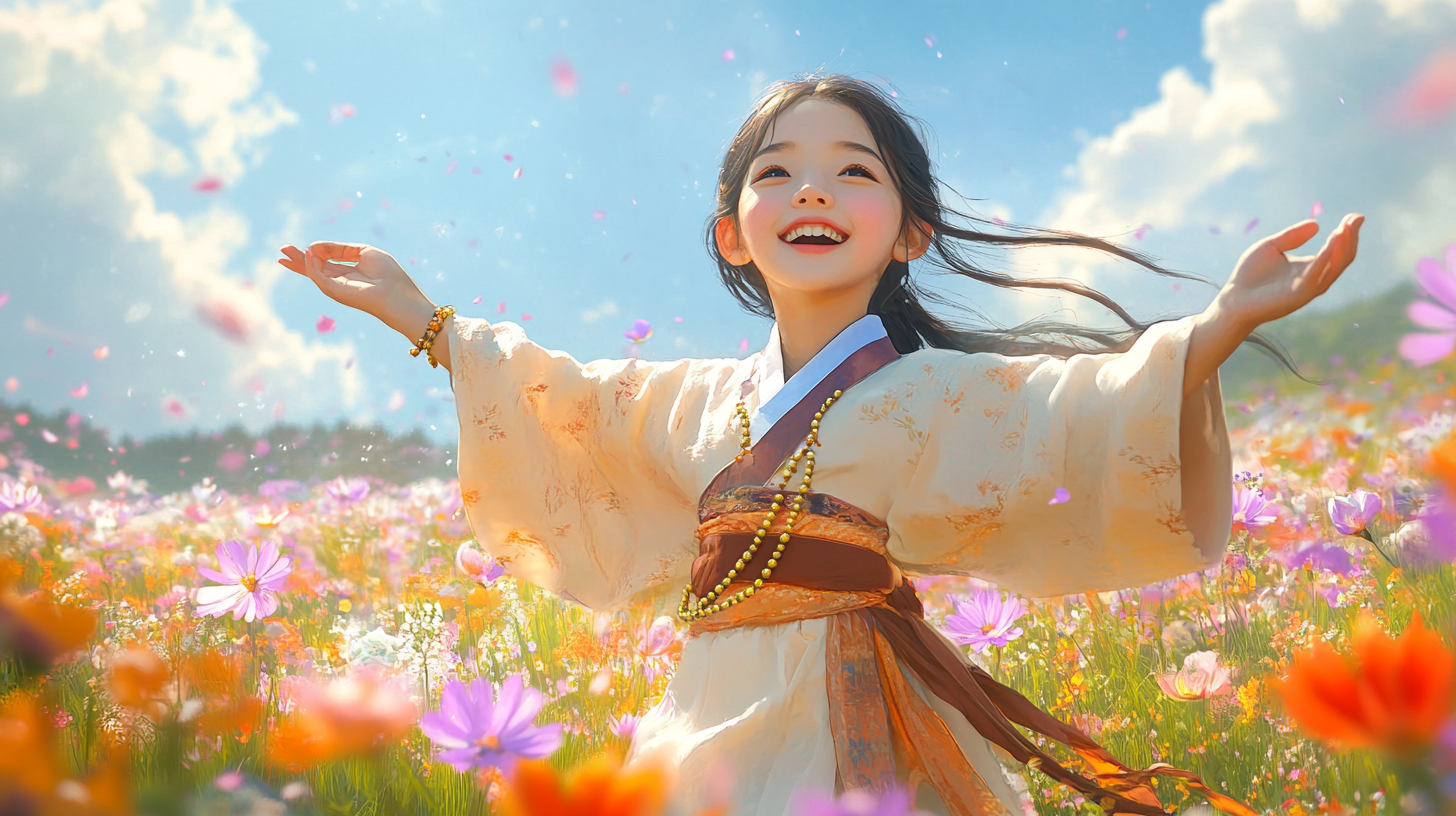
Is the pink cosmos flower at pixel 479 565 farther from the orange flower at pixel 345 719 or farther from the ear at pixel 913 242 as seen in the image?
the orange flower at pixel 345 719

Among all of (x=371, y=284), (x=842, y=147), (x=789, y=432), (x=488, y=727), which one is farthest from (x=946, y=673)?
(x=371, y=284)

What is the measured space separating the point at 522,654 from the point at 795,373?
1.24 m

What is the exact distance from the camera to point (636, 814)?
0.89 ft

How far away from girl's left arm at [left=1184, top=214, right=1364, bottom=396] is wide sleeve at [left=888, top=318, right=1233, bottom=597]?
34 mm

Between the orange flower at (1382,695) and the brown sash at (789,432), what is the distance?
5.05 ft

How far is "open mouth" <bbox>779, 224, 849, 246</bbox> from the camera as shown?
2055 mm

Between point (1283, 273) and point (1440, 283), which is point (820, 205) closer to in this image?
point (1283, 273)

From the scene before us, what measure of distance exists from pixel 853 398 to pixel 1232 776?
122 cm

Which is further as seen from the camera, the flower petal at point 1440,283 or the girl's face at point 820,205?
the girl's face at point 820,205

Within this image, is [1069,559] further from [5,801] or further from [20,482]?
[20,482]

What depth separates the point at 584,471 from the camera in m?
2.27

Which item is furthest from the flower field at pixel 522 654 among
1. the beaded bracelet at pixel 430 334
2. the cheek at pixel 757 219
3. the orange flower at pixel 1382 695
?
the cheek at pixel 757 219

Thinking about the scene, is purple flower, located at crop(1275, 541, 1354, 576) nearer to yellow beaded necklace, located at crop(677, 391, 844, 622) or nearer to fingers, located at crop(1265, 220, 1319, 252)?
fingers, located at crop(1265, 220, 1319, 252)

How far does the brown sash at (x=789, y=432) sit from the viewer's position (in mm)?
1861
